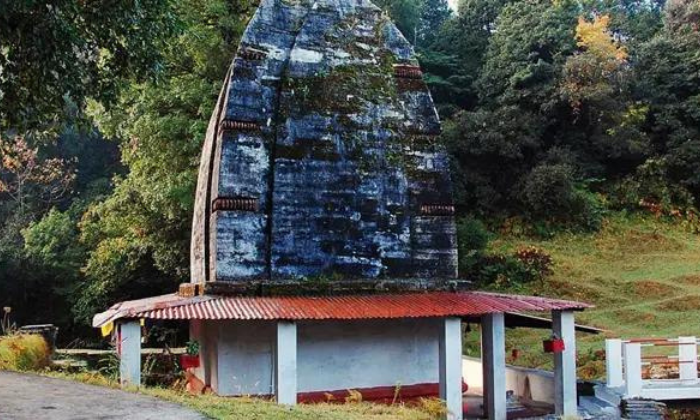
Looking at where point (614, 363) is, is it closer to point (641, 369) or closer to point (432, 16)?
point (641, 369)

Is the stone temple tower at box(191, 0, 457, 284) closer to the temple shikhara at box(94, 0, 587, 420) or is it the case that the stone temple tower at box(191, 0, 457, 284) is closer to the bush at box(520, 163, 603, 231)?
the temple shikhara at box(94, 0, 587, 420)

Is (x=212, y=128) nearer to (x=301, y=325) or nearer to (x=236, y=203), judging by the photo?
(x=236, y=203)

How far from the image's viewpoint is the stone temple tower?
1125 centimetres

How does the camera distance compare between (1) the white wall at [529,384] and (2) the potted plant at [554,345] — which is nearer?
(2) the potted plant at [554,345]

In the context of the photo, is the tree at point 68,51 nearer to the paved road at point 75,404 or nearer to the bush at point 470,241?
the paved road at point 75,404

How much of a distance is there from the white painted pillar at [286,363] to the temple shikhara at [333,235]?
33 centimetres

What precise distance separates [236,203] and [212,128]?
89.9 inches

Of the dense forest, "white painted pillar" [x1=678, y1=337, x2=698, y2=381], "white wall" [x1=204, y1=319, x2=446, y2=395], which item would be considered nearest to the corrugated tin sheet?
"white wall" [x1=204, y1=319, x2=446, y2=395]

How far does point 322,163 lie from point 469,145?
18.3m

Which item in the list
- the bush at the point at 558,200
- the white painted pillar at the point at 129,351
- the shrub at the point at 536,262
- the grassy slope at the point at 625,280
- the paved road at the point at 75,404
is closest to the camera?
the paved road at the point at 75,404

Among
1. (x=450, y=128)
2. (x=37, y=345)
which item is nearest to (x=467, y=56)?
(x=450, y=128)

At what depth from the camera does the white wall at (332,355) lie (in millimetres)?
11023

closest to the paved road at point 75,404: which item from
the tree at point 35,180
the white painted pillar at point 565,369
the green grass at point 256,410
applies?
the green grass at point 256,410

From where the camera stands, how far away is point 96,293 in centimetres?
2139
